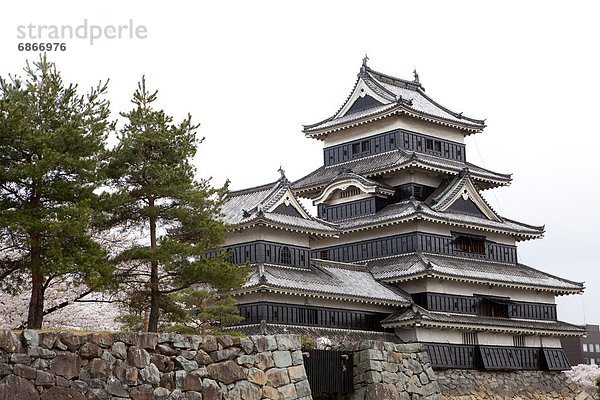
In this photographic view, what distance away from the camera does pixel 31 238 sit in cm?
2466

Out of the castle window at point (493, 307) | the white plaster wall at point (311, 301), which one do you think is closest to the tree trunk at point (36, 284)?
the white plaster wall at point (311, 301)

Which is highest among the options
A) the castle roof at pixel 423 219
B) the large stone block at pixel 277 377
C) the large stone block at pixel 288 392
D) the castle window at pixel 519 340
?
the castle roof at pixel 423 219

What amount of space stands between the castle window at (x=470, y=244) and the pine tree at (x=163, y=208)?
24928mm

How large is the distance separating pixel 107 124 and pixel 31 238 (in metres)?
3.86

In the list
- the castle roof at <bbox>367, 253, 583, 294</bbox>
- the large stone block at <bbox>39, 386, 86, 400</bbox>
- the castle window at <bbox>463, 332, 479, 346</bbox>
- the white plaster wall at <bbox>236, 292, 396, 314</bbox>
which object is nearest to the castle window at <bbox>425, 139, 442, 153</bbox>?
the castle roof at <bbox>367, 253, 583, 294</bbox>

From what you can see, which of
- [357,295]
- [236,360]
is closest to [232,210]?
[357,295]

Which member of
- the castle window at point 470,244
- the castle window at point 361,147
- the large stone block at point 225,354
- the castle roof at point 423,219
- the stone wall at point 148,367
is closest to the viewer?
the stone wall at point 148,367

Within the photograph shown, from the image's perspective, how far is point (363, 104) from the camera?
56625 mm

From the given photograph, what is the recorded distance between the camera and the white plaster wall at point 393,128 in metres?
54.6

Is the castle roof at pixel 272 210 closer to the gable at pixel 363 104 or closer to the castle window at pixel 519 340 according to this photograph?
the gable at pixel 363 104

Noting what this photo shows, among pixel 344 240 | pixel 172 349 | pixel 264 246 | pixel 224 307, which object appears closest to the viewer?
pixel 172 349

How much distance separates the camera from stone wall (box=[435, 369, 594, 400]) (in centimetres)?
4759

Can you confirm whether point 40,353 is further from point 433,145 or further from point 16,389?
point 433,145

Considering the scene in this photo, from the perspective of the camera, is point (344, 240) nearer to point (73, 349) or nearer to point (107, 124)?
point (107, 124)
